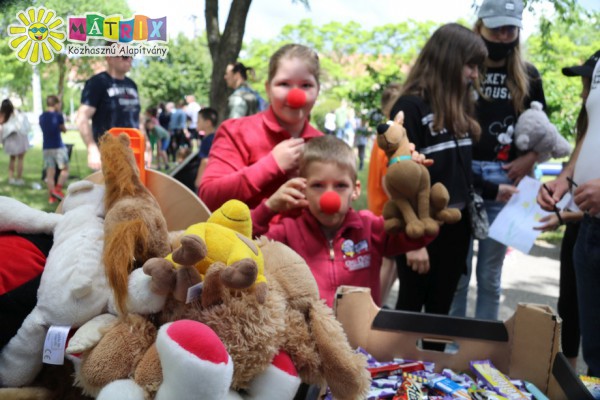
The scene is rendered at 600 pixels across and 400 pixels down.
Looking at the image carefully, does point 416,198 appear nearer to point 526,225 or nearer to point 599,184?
point 599,184

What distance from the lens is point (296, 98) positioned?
1646 mm

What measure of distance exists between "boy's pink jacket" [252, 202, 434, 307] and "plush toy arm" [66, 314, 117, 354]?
804mm

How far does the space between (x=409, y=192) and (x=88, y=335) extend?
0.91 meters

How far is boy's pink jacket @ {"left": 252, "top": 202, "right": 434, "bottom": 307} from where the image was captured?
67.5 inches

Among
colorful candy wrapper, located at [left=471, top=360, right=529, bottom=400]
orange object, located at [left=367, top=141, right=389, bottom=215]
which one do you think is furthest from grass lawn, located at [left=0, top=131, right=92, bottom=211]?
colorful candy wrapper, located at [left=471, top=360, right=529, bottom=400]

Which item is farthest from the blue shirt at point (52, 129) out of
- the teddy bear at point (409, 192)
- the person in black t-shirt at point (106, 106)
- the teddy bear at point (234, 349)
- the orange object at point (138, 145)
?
the teddy bear at point (234, 349)

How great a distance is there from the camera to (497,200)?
2.36m

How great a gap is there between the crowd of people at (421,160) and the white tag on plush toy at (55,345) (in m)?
0.77

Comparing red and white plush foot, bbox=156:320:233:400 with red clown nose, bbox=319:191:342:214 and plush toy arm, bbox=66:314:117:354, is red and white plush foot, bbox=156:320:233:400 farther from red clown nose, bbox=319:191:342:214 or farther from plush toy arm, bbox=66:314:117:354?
red clown nose, bbox=319:191:342:214

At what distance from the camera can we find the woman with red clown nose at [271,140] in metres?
1.64

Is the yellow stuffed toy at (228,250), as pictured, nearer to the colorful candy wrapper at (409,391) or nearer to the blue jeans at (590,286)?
the colorful candy wrapper at (409,391)

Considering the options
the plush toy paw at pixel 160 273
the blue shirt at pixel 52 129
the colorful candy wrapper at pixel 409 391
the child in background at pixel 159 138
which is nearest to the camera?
the plush toy paw at pixel 160 273

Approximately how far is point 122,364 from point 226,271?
224 millimetres

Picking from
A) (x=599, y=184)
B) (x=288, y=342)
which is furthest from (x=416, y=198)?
(x=288, y=342)
